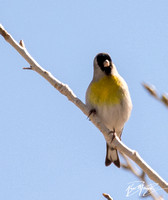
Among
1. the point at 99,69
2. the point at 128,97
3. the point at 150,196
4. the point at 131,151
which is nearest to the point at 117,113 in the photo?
the point at 128,97

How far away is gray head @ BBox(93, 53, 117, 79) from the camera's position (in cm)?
428

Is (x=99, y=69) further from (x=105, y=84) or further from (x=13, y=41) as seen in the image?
(x=13, y=41)

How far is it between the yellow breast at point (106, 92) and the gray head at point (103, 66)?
0.15m

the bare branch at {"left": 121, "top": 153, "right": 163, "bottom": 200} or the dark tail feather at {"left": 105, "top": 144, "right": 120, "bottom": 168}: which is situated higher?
the dark tail feather at {"left": 105, "top": 144, "right": 120, "bottom": 168}

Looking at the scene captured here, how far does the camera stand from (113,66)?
173 inches

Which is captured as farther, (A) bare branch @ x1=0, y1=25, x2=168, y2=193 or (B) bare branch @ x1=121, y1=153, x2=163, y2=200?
(A) bare branch @ x1=0, y1=25, x2=168, y2=193

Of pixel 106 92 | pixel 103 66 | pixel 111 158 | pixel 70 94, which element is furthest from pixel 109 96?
pixel 70 94

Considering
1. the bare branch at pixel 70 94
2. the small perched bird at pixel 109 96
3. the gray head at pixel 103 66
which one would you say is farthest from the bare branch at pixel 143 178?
the gray head at pixel 103 66

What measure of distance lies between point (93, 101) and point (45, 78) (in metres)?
1.27

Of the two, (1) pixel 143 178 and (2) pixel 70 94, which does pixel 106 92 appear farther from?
(1) pixel 143 178

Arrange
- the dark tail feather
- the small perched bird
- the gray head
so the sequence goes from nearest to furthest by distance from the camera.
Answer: the small perched bird, the gray head, the dark tail feather

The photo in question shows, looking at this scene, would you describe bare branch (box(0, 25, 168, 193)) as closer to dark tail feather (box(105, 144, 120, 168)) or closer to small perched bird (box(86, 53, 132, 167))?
small perched bird (box(86, 53, 132, 167))

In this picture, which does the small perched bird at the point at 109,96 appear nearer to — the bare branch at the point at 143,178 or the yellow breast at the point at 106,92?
the yellow breast at the point at 106,92

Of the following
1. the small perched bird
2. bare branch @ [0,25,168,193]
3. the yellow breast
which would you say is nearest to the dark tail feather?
the small perched bird
